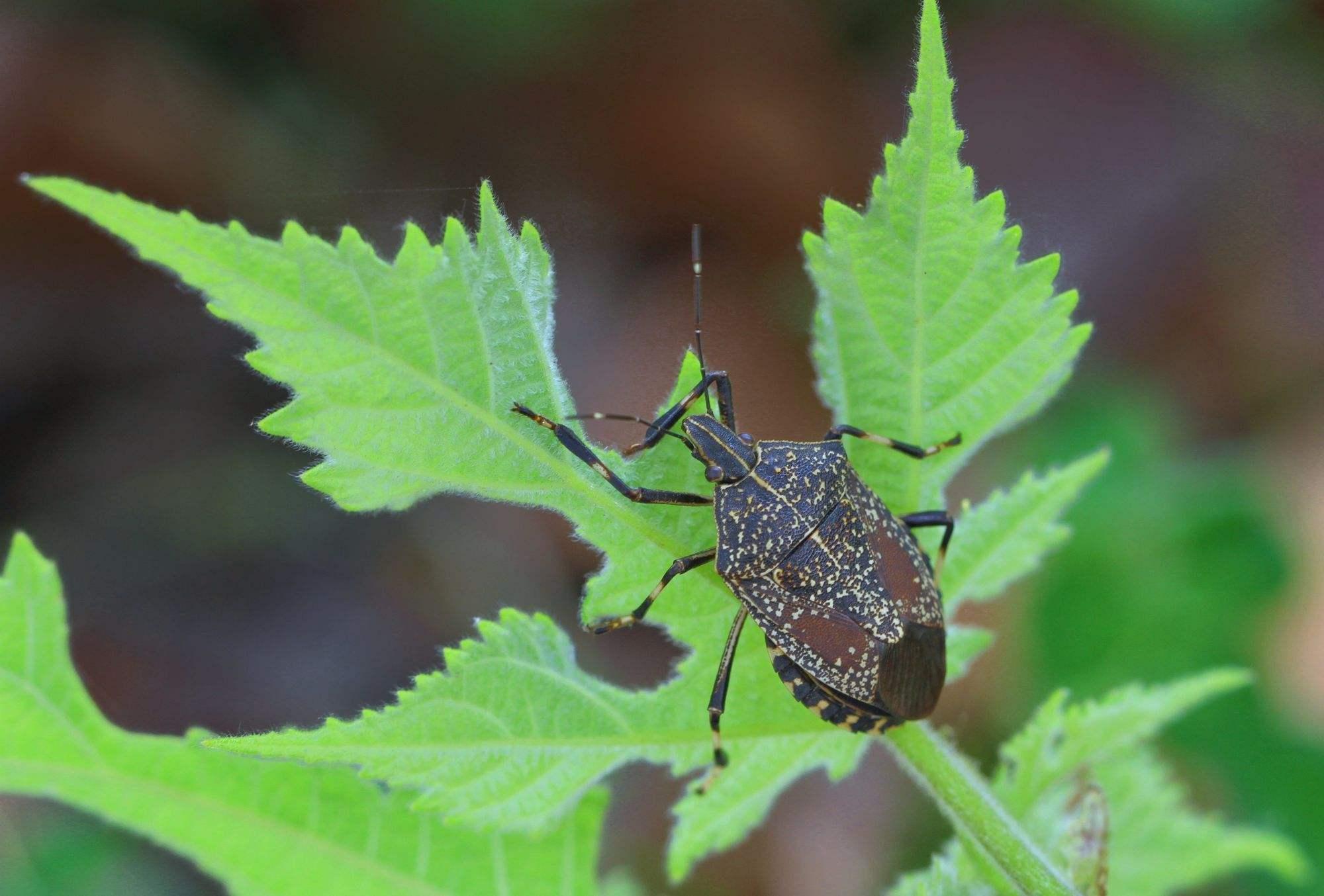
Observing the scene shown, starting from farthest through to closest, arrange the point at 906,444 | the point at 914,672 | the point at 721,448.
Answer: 1. the point at 721,448
2. the point at 914,672
3. the point at 906,444

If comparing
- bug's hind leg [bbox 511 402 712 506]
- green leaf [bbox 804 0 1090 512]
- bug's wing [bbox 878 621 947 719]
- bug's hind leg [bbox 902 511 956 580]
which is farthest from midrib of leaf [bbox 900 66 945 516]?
bug's hind leg [bbox 511 402 712 506]

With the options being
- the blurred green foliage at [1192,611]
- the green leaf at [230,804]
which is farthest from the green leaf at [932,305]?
the blurred green foliage at [1192,611]

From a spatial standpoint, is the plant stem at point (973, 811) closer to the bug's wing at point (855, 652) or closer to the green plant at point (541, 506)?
the green plant at point (541, 506)

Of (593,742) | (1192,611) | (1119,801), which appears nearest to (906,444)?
(593,742)

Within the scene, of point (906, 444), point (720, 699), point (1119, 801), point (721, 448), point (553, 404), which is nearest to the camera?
point (553, 404)

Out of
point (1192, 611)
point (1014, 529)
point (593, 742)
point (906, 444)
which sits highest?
point (906, 444)

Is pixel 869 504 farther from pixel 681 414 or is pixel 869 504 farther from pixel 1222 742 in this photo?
pixel 1222 742

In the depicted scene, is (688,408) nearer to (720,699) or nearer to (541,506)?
(541,506)

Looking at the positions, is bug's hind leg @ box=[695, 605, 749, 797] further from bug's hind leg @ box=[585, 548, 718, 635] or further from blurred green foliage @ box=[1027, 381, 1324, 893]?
blurred green foliage @ box=[1027, 381, 1324, 893]
